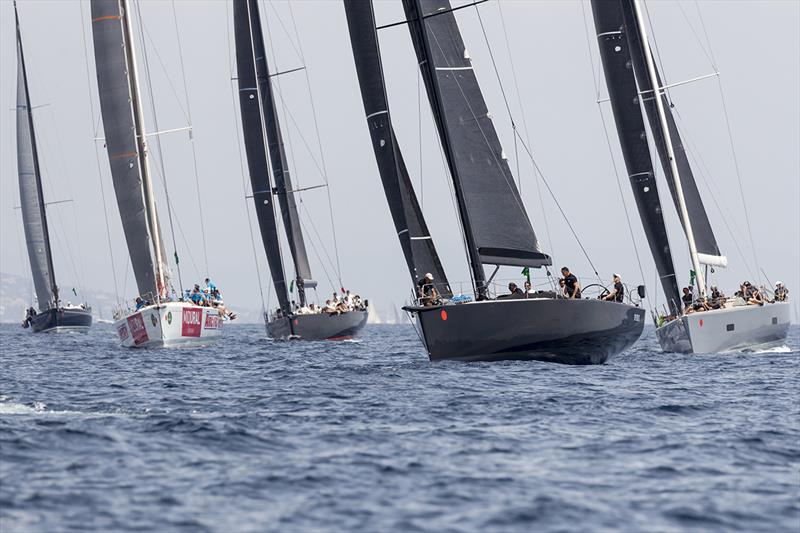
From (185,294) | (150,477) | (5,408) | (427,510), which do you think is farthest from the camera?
(185,294)

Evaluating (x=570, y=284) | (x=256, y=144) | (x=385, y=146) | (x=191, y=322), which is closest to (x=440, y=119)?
(x=385, y=146)

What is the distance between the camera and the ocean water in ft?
28.3

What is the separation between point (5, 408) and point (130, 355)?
16573 mm

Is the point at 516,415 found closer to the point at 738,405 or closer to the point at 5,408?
the point at 738,405

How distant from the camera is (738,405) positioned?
52.1 feet

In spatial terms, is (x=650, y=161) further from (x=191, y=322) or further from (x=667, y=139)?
(x=191, y=322)

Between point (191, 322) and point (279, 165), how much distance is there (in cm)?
993

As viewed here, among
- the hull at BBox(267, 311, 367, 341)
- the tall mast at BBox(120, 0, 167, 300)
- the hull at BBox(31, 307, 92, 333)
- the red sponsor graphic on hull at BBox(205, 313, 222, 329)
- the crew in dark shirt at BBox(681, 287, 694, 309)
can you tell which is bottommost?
the crew in dark shirt at BBox(681, 287, 694, 309)

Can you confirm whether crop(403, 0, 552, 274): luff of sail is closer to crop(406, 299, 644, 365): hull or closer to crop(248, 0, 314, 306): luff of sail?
crop(406, 299, 644, 365): hull

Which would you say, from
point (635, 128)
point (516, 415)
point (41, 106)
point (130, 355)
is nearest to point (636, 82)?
point (635, 128)

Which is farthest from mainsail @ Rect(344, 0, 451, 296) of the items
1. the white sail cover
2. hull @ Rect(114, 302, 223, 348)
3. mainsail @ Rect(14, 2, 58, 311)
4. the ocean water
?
the white sail cover

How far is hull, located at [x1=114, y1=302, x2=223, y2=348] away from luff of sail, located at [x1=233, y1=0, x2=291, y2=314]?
260 inches

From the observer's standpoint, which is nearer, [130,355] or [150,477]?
[150,477]

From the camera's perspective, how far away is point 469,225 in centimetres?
2267
